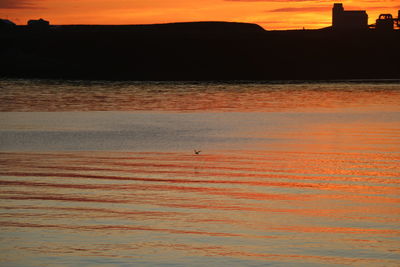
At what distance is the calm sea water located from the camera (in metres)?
13.8

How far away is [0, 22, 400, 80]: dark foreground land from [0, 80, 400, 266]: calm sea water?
107758 mm

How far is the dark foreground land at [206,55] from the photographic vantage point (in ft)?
484

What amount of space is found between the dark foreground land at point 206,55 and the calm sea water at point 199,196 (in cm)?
10776

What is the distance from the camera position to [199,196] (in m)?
18.7

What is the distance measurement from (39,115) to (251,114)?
1338 cm

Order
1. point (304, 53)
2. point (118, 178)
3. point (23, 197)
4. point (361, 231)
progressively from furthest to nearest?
point (304, 53) → point (118, 178) → point (23, 197) → point (361, 231)

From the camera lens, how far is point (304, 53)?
161m

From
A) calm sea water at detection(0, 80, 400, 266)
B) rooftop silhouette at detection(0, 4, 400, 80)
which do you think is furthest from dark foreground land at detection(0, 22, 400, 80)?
calm sea water at detection(0, 80, 400, 266)

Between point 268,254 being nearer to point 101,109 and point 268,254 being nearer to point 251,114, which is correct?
point 251,114

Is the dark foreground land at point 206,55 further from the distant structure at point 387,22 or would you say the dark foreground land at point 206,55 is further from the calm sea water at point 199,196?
the calm sea water at point 199,196

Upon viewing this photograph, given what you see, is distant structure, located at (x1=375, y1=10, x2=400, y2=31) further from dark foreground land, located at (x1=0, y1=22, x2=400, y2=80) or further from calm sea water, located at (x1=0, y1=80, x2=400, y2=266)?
calm sea water, located at (x1=0, y1=80, x2=400, y2=266)

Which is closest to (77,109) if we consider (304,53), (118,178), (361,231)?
(118,178)

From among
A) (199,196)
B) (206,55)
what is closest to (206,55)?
(206,55)

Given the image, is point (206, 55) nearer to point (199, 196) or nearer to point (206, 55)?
point (206, 55)
